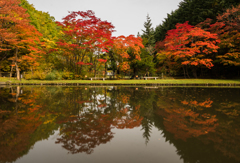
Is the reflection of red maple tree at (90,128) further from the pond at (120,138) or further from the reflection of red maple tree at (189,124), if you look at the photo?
the reflection of red maple tree at (189,124)

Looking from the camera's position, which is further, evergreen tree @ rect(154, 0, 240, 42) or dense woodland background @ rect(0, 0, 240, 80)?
evergreen tree @ rect(154, 0, 240, 42)

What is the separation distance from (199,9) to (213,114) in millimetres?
32023

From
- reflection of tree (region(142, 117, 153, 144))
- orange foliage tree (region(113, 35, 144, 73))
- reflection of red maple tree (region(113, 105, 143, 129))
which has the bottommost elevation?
reflection of tree (region(142, 117, 153, 144))

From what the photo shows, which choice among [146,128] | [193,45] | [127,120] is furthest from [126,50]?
[146,128]

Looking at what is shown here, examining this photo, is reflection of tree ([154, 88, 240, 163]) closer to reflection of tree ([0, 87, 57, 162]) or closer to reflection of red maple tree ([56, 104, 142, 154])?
reflection of red maple tree ([56, 104, 142, 154])

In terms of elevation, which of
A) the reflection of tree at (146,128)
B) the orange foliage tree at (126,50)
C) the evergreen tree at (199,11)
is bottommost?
the reflection of tree at (146,128)

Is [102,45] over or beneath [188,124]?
over

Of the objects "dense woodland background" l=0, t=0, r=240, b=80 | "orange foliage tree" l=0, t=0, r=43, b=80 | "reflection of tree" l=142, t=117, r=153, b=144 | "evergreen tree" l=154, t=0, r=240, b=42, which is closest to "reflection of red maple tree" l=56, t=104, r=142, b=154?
"reflection of tree" l=142, t=117, r=153, b=144

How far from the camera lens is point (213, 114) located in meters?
5.62

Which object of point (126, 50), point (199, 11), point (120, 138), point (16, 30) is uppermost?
point (199, 11)

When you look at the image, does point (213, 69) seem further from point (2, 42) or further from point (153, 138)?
point (2, 42)

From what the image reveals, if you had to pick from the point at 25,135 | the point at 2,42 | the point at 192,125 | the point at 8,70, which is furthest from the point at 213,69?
the point at 8,70

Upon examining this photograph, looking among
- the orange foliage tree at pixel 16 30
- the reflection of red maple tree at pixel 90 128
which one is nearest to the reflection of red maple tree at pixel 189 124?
the reflection of red maple tree at pixel 90 128

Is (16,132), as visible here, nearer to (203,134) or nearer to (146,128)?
(146,128)
